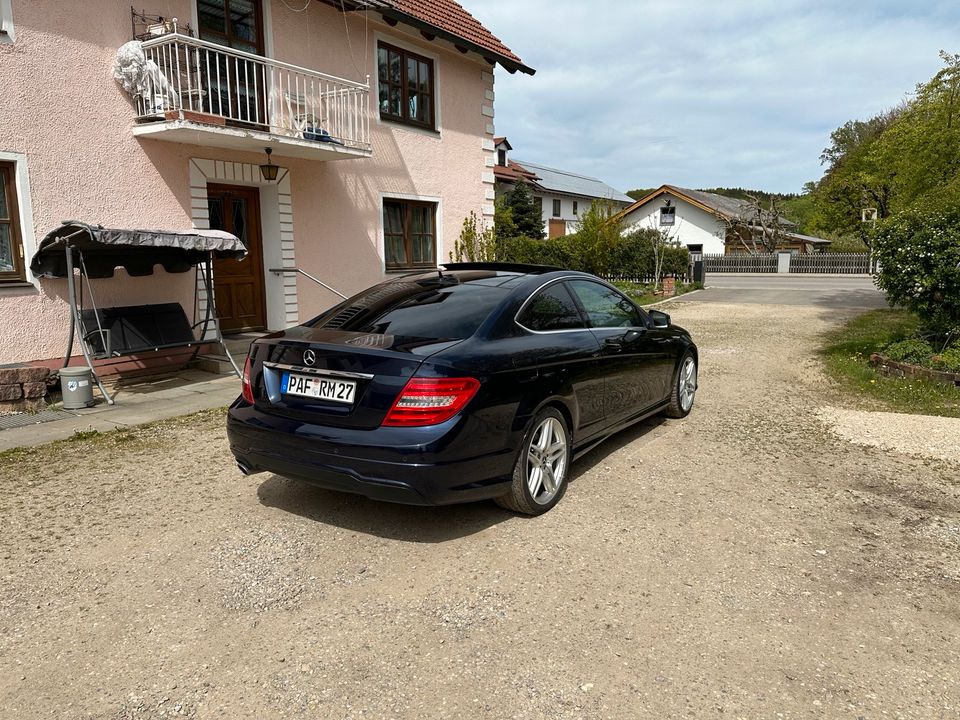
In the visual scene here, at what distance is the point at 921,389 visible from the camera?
8266mm

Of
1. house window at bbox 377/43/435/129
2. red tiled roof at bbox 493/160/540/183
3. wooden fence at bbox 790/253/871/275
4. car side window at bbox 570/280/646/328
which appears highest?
red tiled roof at bbox 493/160/540/183

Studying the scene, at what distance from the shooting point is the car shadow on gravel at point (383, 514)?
13.6 feet

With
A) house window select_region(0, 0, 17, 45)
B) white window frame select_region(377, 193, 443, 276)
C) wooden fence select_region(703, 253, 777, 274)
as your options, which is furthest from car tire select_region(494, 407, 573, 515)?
wooden fence select_region(703, 253, 777, 274)

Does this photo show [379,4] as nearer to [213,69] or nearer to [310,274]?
[213,69]

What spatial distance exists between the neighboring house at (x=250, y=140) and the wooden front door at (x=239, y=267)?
2cm

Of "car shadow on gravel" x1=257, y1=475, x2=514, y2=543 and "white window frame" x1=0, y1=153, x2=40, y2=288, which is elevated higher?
"white window frame" x1=0, y1=153, x2=40, y2=288

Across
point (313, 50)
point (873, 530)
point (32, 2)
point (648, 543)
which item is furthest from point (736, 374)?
point (32, 2)

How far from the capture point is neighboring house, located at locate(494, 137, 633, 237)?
42.3 meters

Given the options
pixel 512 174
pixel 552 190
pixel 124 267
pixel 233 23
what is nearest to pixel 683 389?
pixel 124 267

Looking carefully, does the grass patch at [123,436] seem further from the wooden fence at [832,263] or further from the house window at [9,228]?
the wooden fence at [832,263]

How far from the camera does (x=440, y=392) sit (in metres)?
3.72

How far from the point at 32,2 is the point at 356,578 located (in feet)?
26.7

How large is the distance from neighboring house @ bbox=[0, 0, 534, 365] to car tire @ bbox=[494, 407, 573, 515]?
6630 millimetres

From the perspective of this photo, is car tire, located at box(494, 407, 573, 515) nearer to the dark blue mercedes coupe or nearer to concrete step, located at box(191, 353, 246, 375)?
the dark blue mercedes coupe
